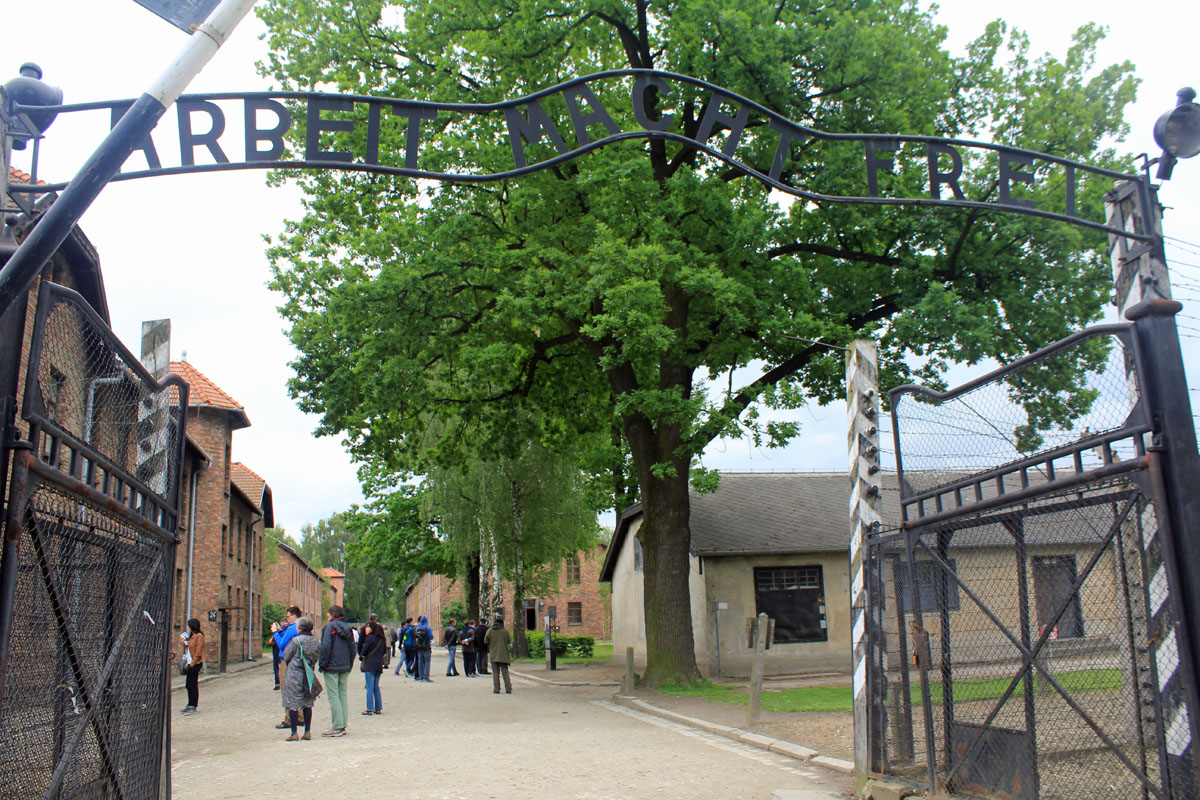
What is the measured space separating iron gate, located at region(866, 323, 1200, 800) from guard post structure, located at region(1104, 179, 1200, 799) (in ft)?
0.06

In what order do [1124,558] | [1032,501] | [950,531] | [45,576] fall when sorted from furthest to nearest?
[950,531] → [1032,501] → [1124,558] → [45,576]

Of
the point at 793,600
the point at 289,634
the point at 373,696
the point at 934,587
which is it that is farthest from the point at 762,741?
the point at 793,600

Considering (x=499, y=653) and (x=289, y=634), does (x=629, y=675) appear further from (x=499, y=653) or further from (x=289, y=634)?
(x=289, y=634)

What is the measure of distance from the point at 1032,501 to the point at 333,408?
14.8 meters

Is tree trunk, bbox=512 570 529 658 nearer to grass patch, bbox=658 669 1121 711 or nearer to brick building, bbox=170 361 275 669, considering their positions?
Answer: brick building, bbox=170 361 275 669

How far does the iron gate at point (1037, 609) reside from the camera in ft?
18.4

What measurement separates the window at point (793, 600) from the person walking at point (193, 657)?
14.4 m

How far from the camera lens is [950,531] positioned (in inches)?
293

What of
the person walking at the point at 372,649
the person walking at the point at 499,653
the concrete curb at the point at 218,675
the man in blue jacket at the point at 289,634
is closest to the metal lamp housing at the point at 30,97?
the man in blue jacket at the point at 289,634

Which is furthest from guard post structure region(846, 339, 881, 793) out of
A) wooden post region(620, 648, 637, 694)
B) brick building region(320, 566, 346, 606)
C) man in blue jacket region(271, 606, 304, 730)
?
brick building region(320, 566, 346, 606)

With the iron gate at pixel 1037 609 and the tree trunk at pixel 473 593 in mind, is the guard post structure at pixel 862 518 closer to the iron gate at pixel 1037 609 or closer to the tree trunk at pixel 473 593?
the iron gate at pixel 1037 609

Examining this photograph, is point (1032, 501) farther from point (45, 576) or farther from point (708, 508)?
point (708, 508)

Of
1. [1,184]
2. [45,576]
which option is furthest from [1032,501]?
[1,184]

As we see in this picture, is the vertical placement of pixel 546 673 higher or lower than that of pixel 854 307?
lower
